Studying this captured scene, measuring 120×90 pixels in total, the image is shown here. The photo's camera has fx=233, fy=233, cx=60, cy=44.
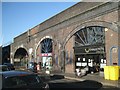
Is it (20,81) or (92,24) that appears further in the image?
(92,24)

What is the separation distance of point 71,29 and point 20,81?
19716 millimetres

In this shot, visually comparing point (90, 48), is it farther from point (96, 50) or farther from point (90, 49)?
point (96, 50)

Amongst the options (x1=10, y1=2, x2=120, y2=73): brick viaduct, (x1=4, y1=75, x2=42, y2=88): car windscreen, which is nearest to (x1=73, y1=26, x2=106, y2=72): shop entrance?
(x1=10, y1=2, x2=120, y2=73): brick viaduct

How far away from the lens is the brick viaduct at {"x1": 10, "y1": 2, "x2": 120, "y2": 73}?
67.6 ft

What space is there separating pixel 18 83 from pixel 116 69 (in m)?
11.7

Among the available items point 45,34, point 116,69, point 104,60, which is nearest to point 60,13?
point 45,34

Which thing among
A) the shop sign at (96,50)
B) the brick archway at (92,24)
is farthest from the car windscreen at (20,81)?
the shop sign at (96,50)

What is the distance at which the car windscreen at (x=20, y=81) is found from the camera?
315 inches

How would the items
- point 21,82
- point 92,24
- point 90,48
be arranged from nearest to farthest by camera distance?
point 21,82, point 92,24, point 90,48

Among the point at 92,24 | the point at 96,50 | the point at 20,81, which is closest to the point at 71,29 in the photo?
the point at 92,24

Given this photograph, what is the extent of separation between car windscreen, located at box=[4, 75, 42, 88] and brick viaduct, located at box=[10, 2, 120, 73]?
511 inches

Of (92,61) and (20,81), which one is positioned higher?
(92,61)

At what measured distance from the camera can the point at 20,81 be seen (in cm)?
818

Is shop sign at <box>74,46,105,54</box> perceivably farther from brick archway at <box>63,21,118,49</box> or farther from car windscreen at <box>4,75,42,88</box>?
car windscreen at <box>4,75,42,88</box>
